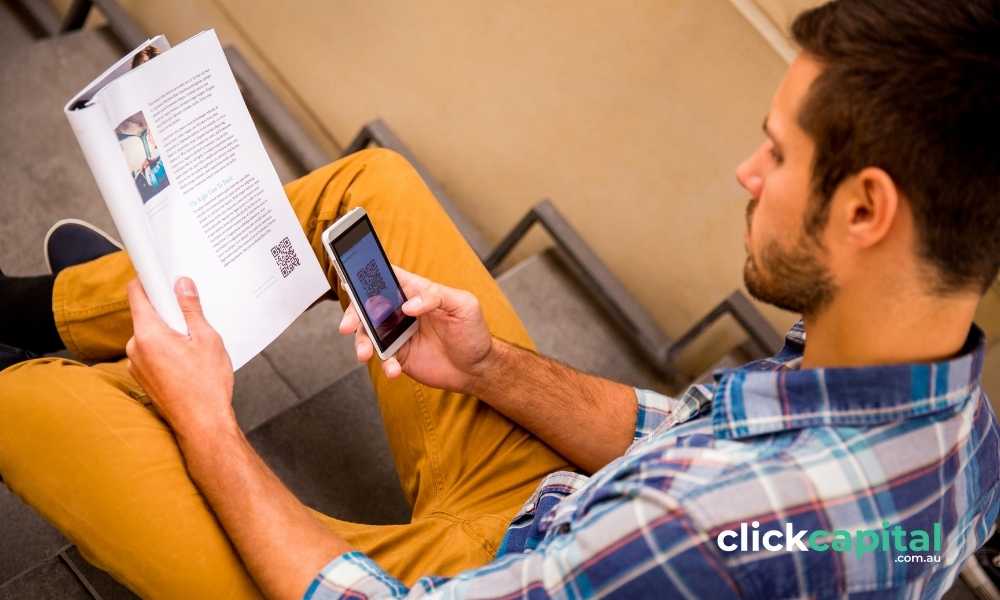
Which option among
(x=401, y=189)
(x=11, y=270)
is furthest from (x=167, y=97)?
(x=11, y=270)

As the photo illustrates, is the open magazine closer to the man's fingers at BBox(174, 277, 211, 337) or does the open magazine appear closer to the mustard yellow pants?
the man's fingers at BBox(174, 277, 211, 337)

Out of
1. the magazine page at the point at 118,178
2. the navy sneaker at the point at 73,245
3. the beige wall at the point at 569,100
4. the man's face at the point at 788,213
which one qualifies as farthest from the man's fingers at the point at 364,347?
the beige wall at the point at 569,100

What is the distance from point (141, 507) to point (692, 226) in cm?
119

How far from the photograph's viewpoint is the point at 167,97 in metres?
0.90

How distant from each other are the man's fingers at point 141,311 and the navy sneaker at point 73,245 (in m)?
0.47

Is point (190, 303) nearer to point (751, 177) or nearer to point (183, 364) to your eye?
point (183, 364)

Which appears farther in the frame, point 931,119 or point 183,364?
point 183,364

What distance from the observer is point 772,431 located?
2.54 ft

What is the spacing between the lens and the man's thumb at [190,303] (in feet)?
3.00

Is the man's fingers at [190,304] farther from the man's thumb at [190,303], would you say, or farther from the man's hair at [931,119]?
the man's hair at [931,119]

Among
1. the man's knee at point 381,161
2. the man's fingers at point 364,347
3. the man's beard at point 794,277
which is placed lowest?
the man's beard at point 794,277

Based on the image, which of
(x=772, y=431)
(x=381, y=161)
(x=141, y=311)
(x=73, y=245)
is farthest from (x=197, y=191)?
(x=772, y=431)

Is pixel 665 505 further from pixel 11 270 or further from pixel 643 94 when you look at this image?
pixel 11 270

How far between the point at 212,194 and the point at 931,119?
70 cm
